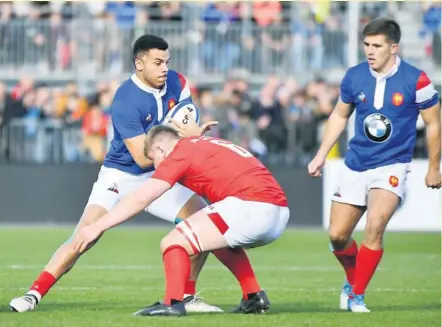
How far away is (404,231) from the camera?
20.8 m

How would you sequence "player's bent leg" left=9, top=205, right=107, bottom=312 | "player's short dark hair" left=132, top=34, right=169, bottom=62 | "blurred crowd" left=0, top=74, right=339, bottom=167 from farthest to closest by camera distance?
"blurred crowd" left=0, top=74, right=339, bottom=167 → "player's short dark hair" left=132, top=34, right=169, bottom=62 → "player's bent leg" left=9, top=205, right=107, bottom=312

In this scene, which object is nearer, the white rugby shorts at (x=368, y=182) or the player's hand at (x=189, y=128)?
the player's hand at (x=189, y=128)

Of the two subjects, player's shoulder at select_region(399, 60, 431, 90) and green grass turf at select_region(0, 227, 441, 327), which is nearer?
green grass turf at select_region(0, 227, 441, 327)

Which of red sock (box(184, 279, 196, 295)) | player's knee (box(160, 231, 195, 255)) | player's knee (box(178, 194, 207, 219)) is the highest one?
player's knee (box(178, 194, 207, 219))

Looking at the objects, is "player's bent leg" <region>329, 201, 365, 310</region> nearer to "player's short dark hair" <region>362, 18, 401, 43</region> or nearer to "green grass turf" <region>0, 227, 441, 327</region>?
"green grass turf" <region>0, 227, 441, 327</region>

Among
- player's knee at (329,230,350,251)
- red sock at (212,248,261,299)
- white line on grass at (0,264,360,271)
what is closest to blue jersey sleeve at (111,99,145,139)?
red sock at (212,248,261,299)

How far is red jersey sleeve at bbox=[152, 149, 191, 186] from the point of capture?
8.55m

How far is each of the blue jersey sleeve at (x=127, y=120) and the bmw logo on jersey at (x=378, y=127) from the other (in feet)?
5.81

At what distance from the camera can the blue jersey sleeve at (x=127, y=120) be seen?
31.8ft

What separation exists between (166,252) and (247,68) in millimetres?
15661

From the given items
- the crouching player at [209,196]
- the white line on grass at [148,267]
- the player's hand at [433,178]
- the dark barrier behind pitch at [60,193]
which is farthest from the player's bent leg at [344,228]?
the dark barrier behind pitch at [60,193]

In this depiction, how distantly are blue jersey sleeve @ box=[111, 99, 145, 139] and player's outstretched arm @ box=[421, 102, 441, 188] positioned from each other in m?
2.19

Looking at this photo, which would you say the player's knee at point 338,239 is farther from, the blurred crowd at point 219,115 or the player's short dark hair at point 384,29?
the blurred crowd at point 219,115

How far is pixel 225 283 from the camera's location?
1223cm
